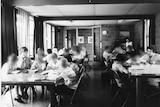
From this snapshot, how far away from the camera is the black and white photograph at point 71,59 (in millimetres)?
2414

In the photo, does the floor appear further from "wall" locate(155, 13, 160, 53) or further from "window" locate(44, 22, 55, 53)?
"wall" locate(155, 13, 160, 53)

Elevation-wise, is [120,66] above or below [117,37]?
below

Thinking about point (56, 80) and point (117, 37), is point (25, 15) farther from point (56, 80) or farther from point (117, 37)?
point (117, 37)

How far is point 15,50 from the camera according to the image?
2.68 m

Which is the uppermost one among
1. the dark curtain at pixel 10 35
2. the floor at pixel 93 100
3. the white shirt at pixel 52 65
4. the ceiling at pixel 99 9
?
the ceiling at pixel 99 9

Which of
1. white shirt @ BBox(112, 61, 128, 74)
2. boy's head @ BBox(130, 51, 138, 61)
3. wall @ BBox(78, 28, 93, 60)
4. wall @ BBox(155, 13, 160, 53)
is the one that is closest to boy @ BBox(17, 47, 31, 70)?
white shirt @ BBox(112, 61, 128, 74)

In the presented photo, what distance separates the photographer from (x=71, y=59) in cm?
441

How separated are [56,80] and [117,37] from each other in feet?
9.53

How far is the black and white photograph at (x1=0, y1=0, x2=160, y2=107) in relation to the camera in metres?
2.41

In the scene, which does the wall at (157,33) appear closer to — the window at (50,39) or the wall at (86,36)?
the window at (50,39)

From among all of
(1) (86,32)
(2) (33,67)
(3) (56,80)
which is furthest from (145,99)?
(1) (86,32)

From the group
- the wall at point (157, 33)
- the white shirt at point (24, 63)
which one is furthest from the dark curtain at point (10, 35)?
the wall at point (157, 33)

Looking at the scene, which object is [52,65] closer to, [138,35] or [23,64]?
[23,64]

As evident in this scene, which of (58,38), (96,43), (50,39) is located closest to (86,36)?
(96,43)
